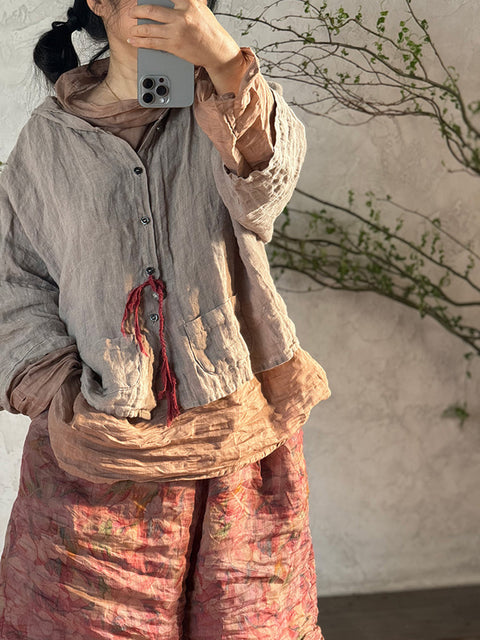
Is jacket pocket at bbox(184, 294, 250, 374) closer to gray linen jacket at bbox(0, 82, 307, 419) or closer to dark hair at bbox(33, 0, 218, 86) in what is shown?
gray linen jacket at bbox(0, 82, 307, 419)

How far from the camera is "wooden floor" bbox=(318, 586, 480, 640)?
1.73 meters

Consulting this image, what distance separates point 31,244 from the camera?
3.22ft

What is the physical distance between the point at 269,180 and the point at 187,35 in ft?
0.54

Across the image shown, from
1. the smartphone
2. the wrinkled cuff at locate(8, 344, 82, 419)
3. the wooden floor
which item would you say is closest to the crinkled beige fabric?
the wrinkled cuff at locate(8, 344, 82, 419)

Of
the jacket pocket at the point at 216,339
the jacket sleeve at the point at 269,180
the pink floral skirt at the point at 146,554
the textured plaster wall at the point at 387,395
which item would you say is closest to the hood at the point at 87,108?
the jacket sleeve at the point at 269,180

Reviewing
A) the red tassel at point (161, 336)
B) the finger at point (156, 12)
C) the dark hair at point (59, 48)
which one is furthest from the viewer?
the dark hair at point (59, 48)

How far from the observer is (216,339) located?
0.88 m

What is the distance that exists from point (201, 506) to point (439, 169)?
1.06 m

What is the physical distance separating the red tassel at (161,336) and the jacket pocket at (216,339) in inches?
1.3

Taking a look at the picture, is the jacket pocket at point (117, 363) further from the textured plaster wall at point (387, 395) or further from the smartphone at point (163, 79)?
the textured plaster wall at point (387, 395)

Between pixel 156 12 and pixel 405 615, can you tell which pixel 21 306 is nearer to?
pixel 156 12

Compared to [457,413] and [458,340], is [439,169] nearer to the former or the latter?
[458,340]

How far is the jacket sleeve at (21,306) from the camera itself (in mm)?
937

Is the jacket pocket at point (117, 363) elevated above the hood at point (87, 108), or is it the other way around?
the hood at point (87, 108)
